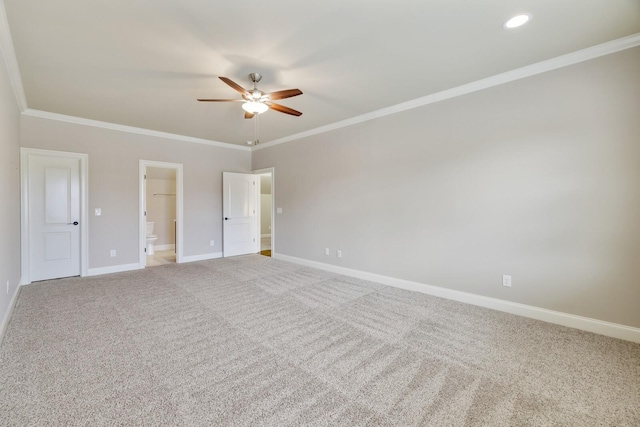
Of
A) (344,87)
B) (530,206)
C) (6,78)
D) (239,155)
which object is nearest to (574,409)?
(530,206)

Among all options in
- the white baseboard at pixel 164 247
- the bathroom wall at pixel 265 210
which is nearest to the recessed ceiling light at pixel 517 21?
the bathroom wall at pixel 265 210

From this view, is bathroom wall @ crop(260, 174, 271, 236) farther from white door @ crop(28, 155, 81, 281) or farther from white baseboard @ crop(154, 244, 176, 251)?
white door @ crop(28, 155, 81, 281)

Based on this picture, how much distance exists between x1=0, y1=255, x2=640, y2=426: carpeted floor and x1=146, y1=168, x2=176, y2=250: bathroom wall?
12.9ft

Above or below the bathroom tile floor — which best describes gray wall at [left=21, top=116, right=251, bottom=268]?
above

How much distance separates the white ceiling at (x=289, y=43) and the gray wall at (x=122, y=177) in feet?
2.70

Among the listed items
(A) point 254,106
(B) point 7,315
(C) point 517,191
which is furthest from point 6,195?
(C) point 517,191

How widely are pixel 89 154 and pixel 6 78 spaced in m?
2.06

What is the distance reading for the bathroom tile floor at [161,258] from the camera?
5668 millimetres

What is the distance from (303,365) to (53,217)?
4811 mm

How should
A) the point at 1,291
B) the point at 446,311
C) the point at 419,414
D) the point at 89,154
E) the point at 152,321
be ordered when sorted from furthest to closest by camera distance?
the point at 89,154
the point at 446,311
the point at 152,321
the point at 1,291
the point at 419,414

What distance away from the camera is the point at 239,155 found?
654 cm

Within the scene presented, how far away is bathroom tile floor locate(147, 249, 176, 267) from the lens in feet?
18.6

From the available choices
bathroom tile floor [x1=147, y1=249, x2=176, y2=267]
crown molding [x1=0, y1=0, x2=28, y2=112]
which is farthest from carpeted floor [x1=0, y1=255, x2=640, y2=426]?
crown molding [x1=0, y1=0, x2=28, y2=112]

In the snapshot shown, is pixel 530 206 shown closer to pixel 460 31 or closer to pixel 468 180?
pixel 468 180
